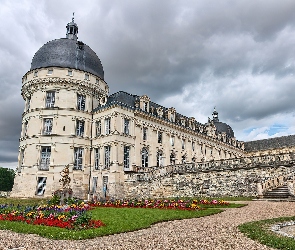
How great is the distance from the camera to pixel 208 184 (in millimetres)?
27641

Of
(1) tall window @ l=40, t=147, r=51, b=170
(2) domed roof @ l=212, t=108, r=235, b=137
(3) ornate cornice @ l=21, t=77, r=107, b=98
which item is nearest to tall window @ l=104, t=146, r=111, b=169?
(1) tall window @ l=40, t=147, r=51, b=170

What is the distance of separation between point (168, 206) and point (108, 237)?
9.61 m

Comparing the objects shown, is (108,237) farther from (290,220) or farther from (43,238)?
(290,220)

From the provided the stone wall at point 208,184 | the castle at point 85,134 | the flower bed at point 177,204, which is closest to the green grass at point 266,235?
the flower bed at point 177,204

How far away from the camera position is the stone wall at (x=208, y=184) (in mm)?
24344

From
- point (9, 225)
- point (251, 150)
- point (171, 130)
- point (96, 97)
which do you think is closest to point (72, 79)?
point (96, 97)

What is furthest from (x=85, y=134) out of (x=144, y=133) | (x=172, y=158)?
(x=172, y=158)

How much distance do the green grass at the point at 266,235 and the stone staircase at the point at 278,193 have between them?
32.7 feet

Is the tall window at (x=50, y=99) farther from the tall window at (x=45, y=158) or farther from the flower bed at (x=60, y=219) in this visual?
the flower bed at (x=60, y=219)

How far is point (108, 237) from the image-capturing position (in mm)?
9500

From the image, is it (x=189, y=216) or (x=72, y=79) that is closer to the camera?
(x=189, y=216)

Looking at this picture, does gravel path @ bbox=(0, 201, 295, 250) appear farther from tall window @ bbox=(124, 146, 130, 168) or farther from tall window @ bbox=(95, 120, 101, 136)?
tall window @ bbox=(95, 120, 101, 136)

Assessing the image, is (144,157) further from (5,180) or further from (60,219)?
(5,180)

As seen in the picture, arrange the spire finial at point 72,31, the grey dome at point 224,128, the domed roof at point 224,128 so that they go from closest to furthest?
the spire finial at point 72,31 → the domed roof at point 224,128 → the grey dome at point 224,128
